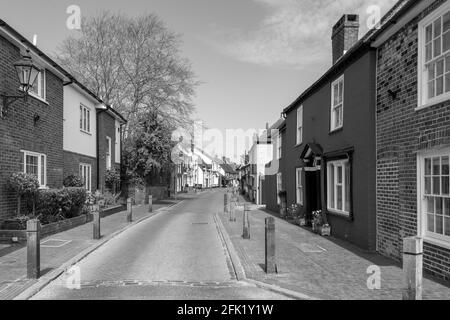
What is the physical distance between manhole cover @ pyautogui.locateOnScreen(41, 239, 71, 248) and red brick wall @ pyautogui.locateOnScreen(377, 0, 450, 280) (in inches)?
311

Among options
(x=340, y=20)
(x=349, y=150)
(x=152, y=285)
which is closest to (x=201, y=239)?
(x=349, y=150)

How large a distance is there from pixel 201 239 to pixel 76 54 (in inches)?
1134

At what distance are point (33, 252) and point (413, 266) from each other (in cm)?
607

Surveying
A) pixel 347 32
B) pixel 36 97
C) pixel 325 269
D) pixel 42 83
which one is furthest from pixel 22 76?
pixel 347 32

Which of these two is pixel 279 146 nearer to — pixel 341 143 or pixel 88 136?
pixel 88 136

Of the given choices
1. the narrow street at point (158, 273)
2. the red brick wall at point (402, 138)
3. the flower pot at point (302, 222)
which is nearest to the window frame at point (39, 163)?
the narrow street at point (158, 273)

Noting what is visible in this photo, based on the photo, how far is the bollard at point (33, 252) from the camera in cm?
754

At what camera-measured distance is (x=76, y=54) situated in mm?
36906

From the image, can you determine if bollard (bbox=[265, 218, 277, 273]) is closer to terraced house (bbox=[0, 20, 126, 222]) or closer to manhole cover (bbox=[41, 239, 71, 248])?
manhole cover (bbox=[41, 239, 71, 248])

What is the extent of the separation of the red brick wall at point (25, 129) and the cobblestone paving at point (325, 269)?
6555 millimetres

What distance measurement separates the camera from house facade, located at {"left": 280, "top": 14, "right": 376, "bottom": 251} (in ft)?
35.2

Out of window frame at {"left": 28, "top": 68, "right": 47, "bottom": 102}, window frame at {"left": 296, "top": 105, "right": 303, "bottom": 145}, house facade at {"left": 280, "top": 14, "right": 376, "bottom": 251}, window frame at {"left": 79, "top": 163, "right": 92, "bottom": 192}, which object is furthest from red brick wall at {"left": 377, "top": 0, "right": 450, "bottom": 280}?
window frame at {"left": 79, "top": 163, "right": 92, "bottom": 192}
